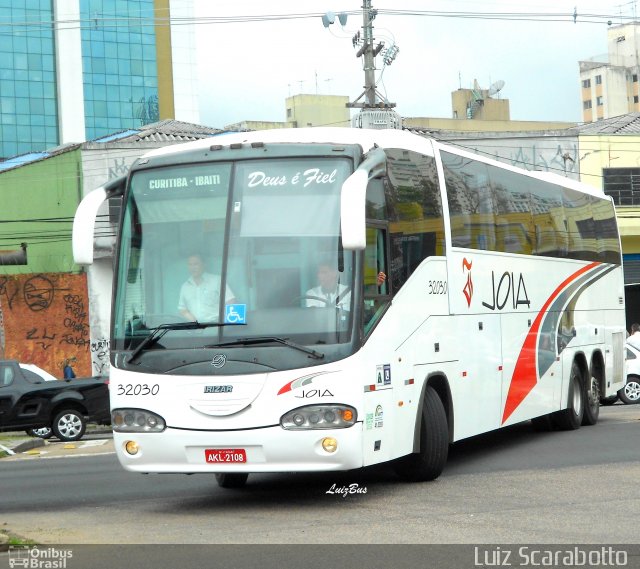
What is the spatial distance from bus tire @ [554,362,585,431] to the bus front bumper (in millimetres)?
7492

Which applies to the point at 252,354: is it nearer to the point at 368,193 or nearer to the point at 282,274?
the point at 282,274

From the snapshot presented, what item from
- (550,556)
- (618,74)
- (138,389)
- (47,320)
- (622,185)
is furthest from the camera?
(618,74)

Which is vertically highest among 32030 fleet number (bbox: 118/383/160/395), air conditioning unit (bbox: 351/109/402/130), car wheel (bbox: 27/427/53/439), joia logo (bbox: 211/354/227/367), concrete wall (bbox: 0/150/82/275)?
air conditioning unit (bbox: 351/109/402/130)

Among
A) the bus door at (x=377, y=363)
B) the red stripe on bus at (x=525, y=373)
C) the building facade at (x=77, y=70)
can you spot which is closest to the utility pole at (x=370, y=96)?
the red stripe on bus at (x=525, y=373)

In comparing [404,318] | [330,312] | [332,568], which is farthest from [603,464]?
[332,568]

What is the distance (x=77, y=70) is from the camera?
74625 mm

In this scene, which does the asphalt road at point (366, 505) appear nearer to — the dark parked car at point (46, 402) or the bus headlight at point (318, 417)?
the bus headlight at point (318, 417)

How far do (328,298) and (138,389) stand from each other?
180 cm

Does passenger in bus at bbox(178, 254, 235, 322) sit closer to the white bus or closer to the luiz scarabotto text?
the white bus

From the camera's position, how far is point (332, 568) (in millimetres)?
7691

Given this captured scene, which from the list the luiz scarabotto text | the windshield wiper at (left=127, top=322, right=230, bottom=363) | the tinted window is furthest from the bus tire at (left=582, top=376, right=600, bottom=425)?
the luiz scarabotto text

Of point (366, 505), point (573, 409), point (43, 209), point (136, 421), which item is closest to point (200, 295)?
point (136, 421)

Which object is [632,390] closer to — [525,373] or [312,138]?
[525,373]

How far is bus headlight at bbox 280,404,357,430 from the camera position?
9883mm
